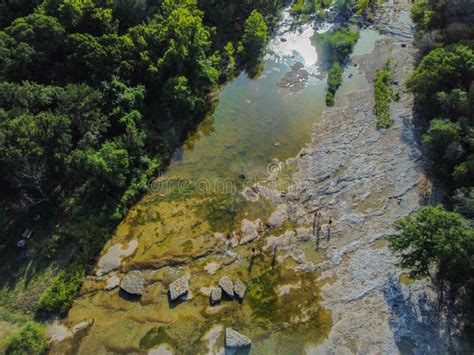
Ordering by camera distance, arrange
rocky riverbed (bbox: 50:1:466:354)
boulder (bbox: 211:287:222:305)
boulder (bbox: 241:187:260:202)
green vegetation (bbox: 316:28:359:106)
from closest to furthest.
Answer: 1. rocky riverbed (bbox: 50:1:466:354)
2. boulder (bbox: 211:287:222:305)
3. boulder (bbox: 241:187:260:202)
4. green vegetation (bbox: 316:28:359:106)

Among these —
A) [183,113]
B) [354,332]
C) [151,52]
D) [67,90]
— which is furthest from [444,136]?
[67,90]

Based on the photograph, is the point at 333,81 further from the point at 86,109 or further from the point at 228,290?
the point at 228,290

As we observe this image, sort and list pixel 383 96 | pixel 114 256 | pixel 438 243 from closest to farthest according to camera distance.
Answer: pixel 438 243 → pixel 114 256 → pixel 383 96

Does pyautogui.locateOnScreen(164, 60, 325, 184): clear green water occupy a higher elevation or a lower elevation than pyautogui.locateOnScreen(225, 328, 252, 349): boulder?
higher

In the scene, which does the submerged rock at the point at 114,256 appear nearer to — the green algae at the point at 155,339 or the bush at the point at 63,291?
the bush at the point at 63,291

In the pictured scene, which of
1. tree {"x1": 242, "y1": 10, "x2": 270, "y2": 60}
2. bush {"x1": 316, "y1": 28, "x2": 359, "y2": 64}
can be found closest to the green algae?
tree {"x1": 242, "y1": 10, "x2": 270, "y2": 60}

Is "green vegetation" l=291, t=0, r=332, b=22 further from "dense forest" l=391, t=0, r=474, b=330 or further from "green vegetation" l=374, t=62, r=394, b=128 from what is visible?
"green vegetation" l=374, t=62, r=394, b=128

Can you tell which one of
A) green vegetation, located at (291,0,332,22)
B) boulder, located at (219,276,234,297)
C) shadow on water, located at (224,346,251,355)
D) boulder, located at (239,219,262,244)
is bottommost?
shadow on water, located at (224,346,251,355)

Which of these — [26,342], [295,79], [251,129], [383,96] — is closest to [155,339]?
[26,342]
